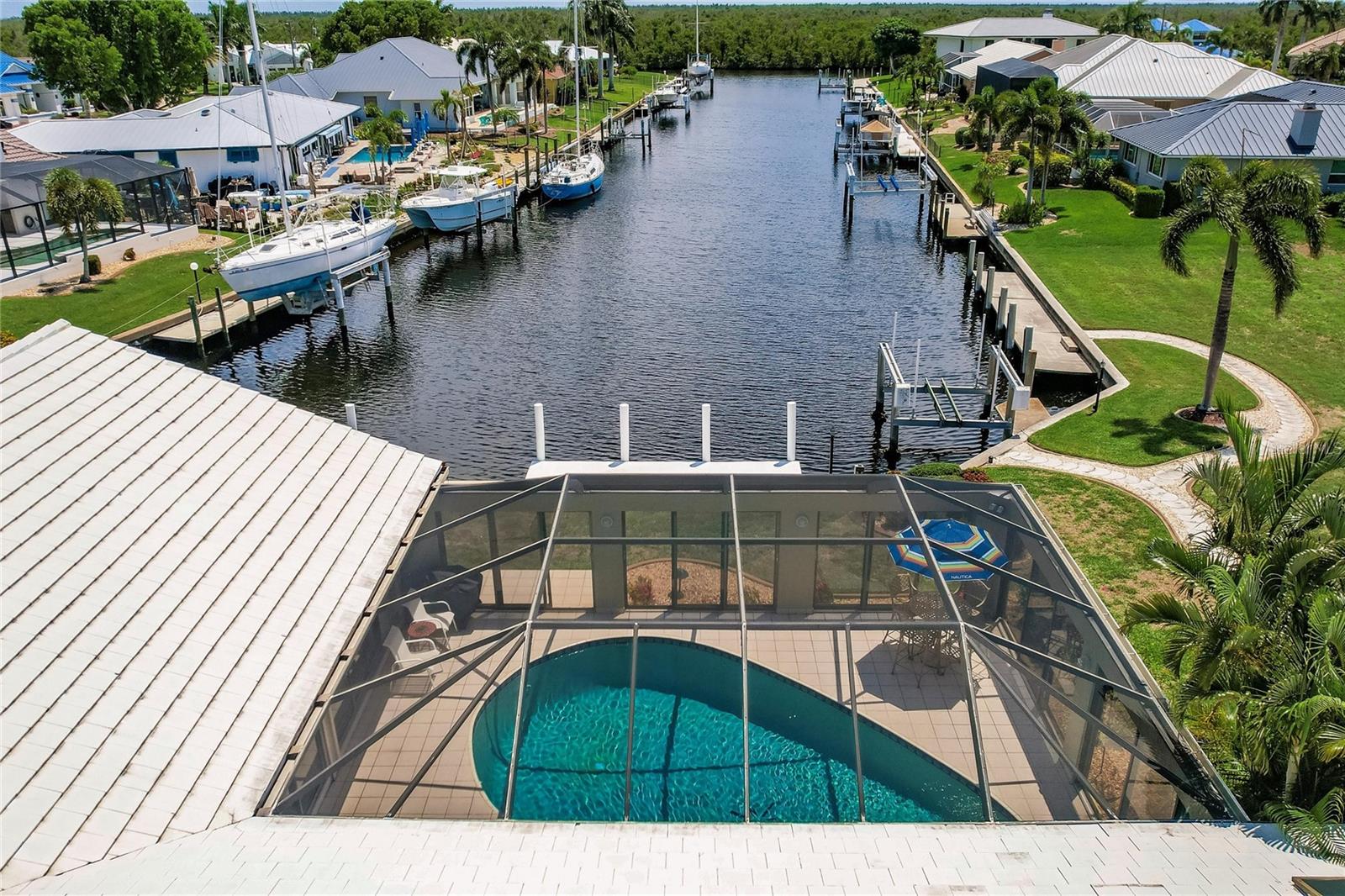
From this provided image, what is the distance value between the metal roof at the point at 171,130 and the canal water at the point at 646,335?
14.3m

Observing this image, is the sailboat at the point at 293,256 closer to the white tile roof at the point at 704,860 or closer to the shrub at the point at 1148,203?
the white tile roof at the point at 704,860

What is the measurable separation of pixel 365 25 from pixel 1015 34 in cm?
7942

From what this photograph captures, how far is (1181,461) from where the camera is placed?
86.8 feet

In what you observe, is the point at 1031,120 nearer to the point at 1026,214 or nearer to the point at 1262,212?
the point at 1026,214

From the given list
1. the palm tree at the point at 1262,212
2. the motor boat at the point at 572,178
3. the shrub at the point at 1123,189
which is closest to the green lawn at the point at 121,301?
the motor boat at the point at 572,178

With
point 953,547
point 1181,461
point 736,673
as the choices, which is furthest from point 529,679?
point 1181,461

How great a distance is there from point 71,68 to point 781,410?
258 ft

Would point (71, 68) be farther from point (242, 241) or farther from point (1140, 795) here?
point (1140, 795)

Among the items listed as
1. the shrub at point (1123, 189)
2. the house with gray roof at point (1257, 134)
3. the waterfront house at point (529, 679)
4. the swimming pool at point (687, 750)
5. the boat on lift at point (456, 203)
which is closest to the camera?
the waterfront house at point (529, 679)

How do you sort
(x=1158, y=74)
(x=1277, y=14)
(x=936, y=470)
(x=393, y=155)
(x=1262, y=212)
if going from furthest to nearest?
1. (x=1277, y=14)
2. (x=1158, y=74)
3. (x=393, y=155)
4. (x=936, y=470)
5. (x=1262, y=212)

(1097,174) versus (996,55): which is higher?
(996,55)

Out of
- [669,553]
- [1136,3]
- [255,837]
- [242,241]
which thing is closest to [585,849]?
[255,837]

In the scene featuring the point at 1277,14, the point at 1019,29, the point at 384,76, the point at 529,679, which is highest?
the point at 1019,29

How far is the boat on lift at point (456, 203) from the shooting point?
56750 millimetres
